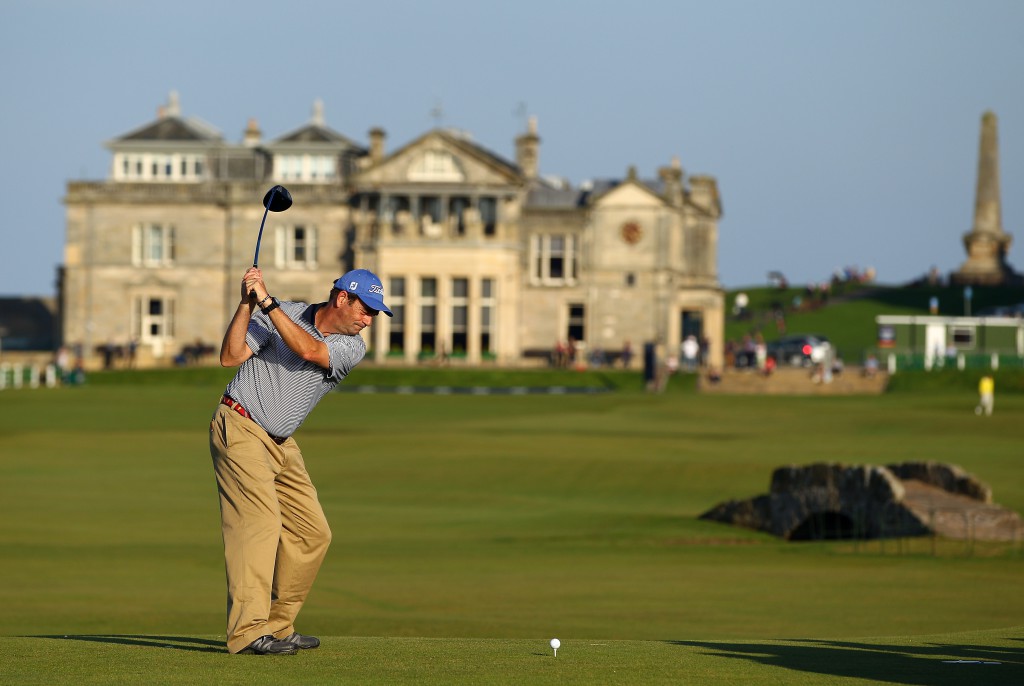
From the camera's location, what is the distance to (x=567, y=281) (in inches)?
3250

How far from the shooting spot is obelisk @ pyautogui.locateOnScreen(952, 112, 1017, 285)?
10631 cm

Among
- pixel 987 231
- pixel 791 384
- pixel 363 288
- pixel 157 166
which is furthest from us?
pixel 987 231

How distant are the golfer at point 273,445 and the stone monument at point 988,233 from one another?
99709 mm

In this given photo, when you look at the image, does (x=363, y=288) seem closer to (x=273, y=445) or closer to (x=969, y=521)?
(x=273, y=445)

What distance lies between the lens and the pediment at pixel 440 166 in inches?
3159

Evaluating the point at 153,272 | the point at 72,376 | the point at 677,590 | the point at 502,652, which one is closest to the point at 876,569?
the point at 677,590

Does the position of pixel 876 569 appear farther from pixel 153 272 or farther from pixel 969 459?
pixel 153 272

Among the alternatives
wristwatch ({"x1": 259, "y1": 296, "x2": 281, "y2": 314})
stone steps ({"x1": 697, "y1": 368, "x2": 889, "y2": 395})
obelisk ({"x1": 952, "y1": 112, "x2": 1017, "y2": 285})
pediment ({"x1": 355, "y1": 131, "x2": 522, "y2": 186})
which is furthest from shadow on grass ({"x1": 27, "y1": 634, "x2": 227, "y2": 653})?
obelisk ({"x1": 952, "y1": 112, "x2": 1017, "y2": 285})

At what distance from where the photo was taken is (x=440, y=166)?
80.8 meters

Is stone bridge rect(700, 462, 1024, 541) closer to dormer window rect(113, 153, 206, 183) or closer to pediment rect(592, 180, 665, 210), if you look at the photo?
pediment rect(592, 180, 665, 210)

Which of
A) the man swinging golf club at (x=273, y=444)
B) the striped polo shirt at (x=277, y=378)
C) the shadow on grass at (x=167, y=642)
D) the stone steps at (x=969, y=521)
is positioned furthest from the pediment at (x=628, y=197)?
the striped polo shirt at (x=277, y=378)

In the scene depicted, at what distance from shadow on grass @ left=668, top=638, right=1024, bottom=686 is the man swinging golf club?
9.02ft

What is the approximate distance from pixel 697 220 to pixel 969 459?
4906 centimetres

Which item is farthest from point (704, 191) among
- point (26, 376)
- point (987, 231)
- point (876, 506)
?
point (876, 506)
